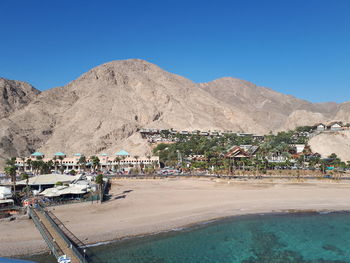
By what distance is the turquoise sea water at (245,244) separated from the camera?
24078mm

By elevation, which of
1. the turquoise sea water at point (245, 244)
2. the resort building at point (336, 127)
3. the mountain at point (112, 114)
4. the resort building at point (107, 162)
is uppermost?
the mountain at point (112, 114)

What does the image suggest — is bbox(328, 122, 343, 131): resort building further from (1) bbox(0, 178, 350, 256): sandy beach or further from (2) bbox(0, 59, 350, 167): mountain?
(2) bbox(0, 59, 350, 167): mountain

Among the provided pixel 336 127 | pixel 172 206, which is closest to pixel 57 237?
pixel 172 206

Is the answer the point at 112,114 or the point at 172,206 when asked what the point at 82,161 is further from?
the point at 112,114

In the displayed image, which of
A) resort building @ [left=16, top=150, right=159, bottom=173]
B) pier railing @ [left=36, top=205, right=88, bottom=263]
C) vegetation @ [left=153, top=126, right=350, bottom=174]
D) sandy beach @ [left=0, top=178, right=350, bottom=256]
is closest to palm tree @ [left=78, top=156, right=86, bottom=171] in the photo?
resort building @ [left=16, top=150, right=159, bottom=173]

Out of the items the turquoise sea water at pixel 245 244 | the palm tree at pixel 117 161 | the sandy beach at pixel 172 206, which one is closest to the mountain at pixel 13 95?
the palm tree at pixel 117 161

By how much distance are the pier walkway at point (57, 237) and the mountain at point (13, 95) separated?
4736 inches

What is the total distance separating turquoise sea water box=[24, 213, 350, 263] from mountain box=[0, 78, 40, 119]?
12851 cm

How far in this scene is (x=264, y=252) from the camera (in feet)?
84.0

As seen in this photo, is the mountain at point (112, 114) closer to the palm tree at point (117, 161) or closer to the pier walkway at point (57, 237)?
the palm tree at point (117, 161)

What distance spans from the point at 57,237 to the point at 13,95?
144154 mm

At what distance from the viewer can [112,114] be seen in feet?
449

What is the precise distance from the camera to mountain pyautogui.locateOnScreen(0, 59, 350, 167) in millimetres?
116312

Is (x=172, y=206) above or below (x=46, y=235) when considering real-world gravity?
below
